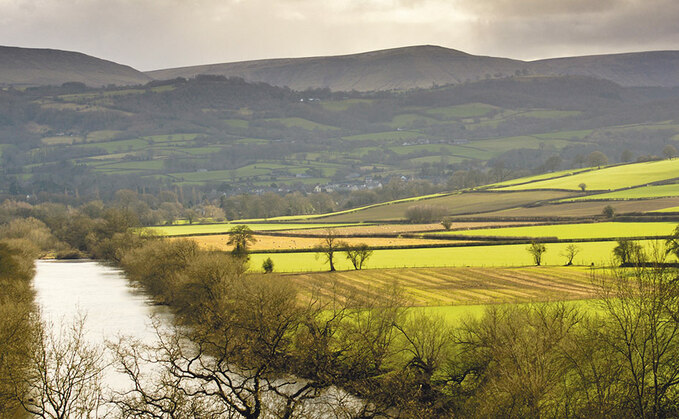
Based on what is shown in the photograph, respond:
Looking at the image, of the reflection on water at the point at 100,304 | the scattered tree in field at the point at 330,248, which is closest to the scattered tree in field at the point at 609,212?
the scattered tree in field at the point at 330,248

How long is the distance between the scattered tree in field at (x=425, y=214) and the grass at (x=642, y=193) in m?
21.6

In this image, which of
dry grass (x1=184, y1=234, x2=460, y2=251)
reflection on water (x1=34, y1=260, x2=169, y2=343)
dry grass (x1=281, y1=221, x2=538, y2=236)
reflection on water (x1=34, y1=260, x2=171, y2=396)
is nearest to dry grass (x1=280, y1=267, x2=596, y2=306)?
reflection on water (x1=34, y1=260, x2=171, y2=396)

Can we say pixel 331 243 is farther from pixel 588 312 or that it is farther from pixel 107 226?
pixel 107 226

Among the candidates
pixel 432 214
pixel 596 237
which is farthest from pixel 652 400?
pixel 432 214

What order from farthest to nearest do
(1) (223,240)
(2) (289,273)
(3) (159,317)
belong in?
1. (1) (223,240)
2. (2) (289,273)
3. (3) (159,317)

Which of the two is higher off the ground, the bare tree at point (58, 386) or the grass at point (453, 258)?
the bare tree at point (58, 386)

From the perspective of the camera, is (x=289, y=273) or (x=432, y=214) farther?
(x=432, y=214)

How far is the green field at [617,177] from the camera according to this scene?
14912 cm

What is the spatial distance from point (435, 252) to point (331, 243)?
1226 centimetres

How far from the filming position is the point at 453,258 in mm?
89250

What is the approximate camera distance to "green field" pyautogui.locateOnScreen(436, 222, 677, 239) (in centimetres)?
9461

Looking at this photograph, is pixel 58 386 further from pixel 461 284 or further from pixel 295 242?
pixel 295 242

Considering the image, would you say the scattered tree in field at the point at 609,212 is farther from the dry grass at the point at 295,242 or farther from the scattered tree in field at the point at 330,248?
the scattered tree in field at the point at 330,248

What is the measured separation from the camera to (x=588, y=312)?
50.7 metres
